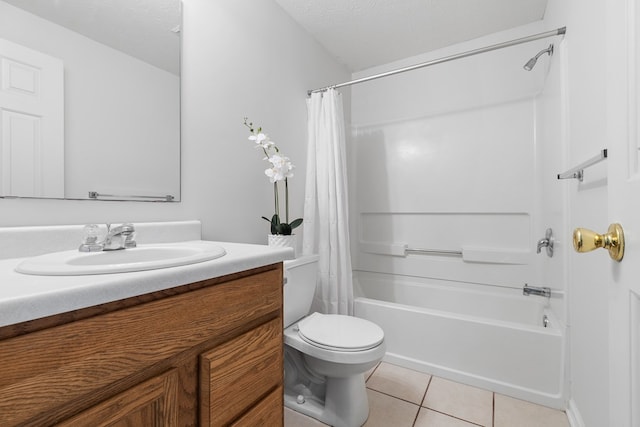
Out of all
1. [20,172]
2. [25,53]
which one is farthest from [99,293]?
[25,53]

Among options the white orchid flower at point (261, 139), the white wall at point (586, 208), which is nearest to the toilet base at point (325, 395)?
the white wall at point (586, 208)

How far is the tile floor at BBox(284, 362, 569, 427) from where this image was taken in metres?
1.36

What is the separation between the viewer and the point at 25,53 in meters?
0.87

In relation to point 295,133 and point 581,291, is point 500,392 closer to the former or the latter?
point 581,291

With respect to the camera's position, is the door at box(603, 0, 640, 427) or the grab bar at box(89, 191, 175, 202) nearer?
the door at box(603, 0, 640, 427)

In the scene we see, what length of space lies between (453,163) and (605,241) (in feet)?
6.60

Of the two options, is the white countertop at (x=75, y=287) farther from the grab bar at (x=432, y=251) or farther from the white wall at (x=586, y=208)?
the grab bar at (x=432, y=251)

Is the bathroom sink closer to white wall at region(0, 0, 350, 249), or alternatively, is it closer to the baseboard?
white wall at region(0, 0, 350, 249)

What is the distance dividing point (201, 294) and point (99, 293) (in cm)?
22

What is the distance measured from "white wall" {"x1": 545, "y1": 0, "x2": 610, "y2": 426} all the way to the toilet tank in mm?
1180

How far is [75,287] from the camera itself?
0.49 metres

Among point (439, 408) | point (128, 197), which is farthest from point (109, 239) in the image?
point (439, 408)

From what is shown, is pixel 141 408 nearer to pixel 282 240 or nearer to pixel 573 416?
pixel 282 240

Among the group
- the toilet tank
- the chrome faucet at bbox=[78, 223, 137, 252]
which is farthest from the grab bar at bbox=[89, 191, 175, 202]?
the toilet tank
